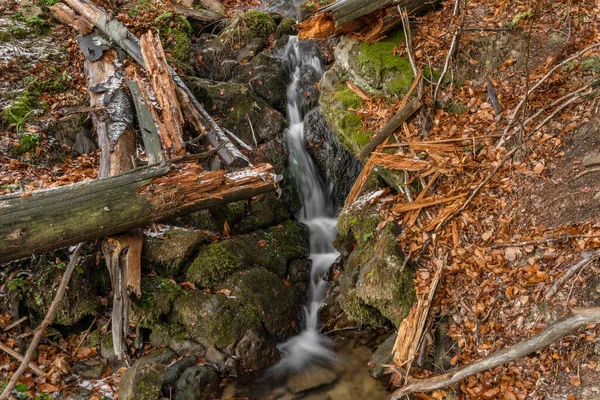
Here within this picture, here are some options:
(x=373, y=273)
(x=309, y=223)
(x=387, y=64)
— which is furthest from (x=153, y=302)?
(x=387, y=64)

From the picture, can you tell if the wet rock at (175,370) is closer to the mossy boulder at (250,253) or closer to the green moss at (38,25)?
the mossy boulder at (250,253)

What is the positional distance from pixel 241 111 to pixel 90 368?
5591 millimetres

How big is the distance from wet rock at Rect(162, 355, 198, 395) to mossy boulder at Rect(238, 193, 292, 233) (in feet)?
7.86

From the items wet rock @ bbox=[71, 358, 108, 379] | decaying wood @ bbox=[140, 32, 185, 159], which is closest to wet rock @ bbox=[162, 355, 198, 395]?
wet rock @ bbox=[71, 358, 108, 379]

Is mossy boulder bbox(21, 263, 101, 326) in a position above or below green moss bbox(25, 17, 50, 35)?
below

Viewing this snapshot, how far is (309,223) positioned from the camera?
8258 millimetres

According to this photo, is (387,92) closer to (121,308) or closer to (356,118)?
(356,118)

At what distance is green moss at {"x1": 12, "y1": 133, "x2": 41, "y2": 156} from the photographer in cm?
687

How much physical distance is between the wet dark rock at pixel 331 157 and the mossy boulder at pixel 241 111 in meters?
0.70

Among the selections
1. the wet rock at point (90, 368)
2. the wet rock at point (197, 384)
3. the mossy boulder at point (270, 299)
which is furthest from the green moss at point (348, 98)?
the wet rock at point (90, 368)

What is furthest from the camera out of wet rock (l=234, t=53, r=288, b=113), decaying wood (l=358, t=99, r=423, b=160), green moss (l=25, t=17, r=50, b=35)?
wet rock (l=234, t=53, r=288, b=113)

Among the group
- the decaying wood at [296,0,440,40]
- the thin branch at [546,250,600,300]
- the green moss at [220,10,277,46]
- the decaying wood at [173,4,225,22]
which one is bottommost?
the thin branch at [546,250,600,300]

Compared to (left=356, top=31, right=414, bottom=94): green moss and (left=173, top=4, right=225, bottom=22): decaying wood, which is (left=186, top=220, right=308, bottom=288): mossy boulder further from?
(left=173, top=4, right=225, bottom=22): decaying wood

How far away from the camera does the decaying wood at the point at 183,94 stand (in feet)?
23.5
